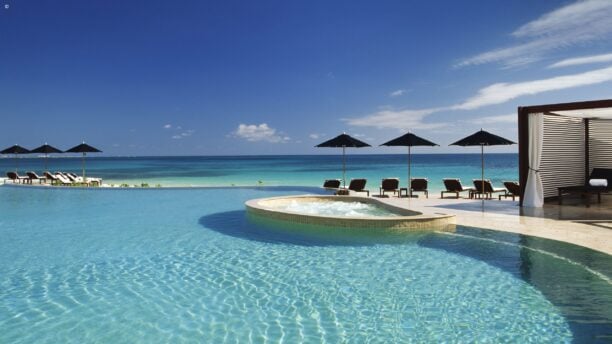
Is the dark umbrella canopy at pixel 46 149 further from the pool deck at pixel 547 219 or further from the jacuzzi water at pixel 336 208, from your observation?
the pool deck at pixel 547 219

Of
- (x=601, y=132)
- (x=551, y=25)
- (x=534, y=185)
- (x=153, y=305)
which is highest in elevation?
(x=551, y=25)

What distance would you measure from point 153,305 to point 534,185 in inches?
343

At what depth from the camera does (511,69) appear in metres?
19.4

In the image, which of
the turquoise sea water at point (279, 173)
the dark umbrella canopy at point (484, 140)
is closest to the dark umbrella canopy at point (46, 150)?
the turquoise sea water at point (279, 173)

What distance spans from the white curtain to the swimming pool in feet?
11.0

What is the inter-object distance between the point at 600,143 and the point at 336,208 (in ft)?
25.4

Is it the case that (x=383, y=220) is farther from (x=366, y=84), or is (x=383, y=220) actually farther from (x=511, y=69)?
(x=366, y=84)

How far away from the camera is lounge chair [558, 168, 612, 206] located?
925 centimetres

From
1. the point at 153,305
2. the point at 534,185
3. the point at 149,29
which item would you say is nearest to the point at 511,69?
the point at 534,185

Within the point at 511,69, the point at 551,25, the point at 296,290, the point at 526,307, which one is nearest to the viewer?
the point at 526,307

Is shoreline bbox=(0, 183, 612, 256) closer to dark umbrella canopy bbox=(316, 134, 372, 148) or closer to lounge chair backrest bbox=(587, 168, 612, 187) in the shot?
lounge chair backrest bbox=(587, 168, 612, 187)

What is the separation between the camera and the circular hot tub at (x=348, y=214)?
23.5 ft

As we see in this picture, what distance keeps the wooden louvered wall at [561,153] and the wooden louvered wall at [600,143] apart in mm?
353

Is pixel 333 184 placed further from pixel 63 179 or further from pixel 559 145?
pixel 63 179
